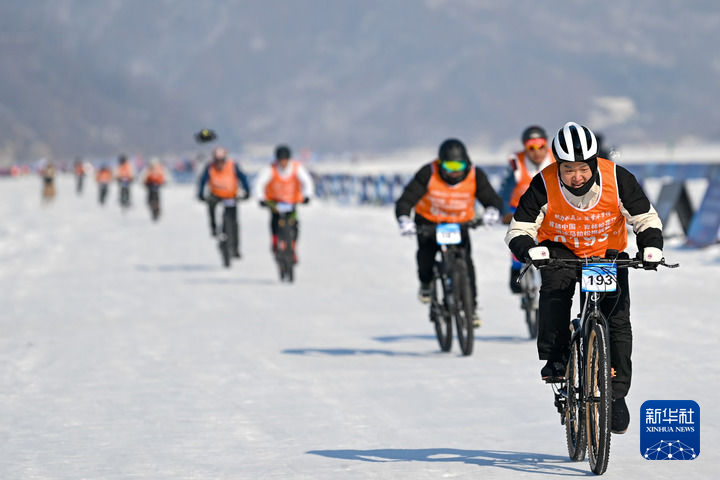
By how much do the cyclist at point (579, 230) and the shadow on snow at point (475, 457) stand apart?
0.40m

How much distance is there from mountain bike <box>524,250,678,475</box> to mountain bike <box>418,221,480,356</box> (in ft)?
14.0

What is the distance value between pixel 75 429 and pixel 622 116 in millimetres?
163959

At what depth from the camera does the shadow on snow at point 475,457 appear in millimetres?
7035

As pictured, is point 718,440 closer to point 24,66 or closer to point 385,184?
point 385,184

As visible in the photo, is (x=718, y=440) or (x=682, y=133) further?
(x=682, y=133)

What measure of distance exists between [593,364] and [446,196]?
5.22 meters

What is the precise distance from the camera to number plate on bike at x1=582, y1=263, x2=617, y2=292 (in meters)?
6.64

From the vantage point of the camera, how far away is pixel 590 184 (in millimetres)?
6949

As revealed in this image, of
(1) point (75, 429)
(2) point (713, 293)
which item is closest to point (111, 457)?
(1) point (75, 429)

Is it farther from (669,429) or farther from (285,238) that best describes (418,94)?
(669,429)

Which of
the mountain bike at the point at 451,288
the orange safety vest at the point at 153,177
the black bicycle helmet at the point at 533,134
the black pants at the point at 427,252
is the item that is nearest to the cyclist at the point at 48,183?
the orange safety vest at the point at 153,177

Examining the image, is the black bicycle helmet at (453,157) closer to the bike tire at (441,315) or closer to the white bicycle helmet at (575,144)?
the bike tire at (441,315)

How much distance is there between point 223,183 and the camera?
71.1ft

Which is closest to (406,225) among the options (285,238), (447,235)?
(447,235)
